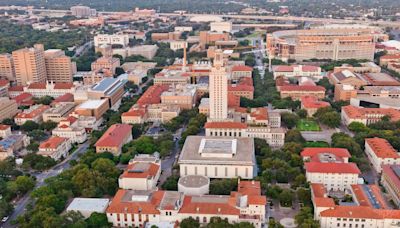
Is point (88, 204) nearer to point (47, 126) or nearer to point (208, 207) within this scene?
point (208, 207)

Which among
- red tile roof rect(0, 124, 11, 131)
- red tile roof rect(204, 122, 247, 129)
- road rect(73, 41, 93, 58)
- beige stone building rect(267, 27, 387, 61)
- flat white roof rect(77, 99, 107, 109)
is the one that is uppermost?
beige stone building rect(267, 27, 387, 61)

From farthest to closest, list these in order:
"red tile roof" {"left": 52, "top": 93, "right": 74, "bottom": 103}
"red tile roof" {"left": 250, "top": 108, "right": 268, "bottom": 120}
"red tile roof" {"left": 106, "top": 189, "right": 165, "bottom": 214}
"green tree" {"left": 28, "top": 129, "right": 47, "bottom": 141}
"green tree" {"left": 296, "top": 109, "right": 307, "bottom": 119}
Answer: "red tile roof" {"left": 52, "top": 93, "right": 74, "bottom": 103} < "green tree" {"left": 296, "top": 109, "right": 307, "bottom": 119} < "green tree" {"left": 28, "top": 129, "right": 47, "bottom": 141} < "red tile roof" {"left": 250, "top": 108, "right": 268, "bottom": 120} < "red tile roof" {"left": 106, "top": 189, "right": 165, "bottom": 214}

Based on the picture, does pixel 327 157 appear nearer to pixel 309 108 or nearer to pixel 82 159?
pixel 309 108

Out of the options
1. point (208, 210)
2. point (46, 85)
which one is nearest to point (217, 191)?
point (208, 210)

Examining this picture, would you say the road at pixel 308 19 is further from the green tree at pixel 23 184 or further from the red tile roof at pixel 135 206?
the green tree at pixel 23 184

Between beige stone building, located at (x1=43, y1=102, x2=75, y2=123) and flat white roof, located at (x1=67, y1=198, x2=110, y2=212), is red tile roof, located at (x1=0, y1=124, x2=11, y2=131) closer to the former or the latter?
beige stone building, located at (x1=43, y1=102, x2=75, y2=123)

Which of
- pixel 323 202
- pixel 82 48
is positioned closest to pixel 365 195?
pixel 323 202

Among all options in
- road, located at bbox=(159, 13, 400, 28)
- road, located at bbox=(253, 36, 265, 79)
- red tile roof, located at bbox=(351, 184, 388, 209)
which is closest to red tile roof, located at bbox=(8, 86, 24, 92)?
road, located at bbox=(253, 36, 265, 79)
